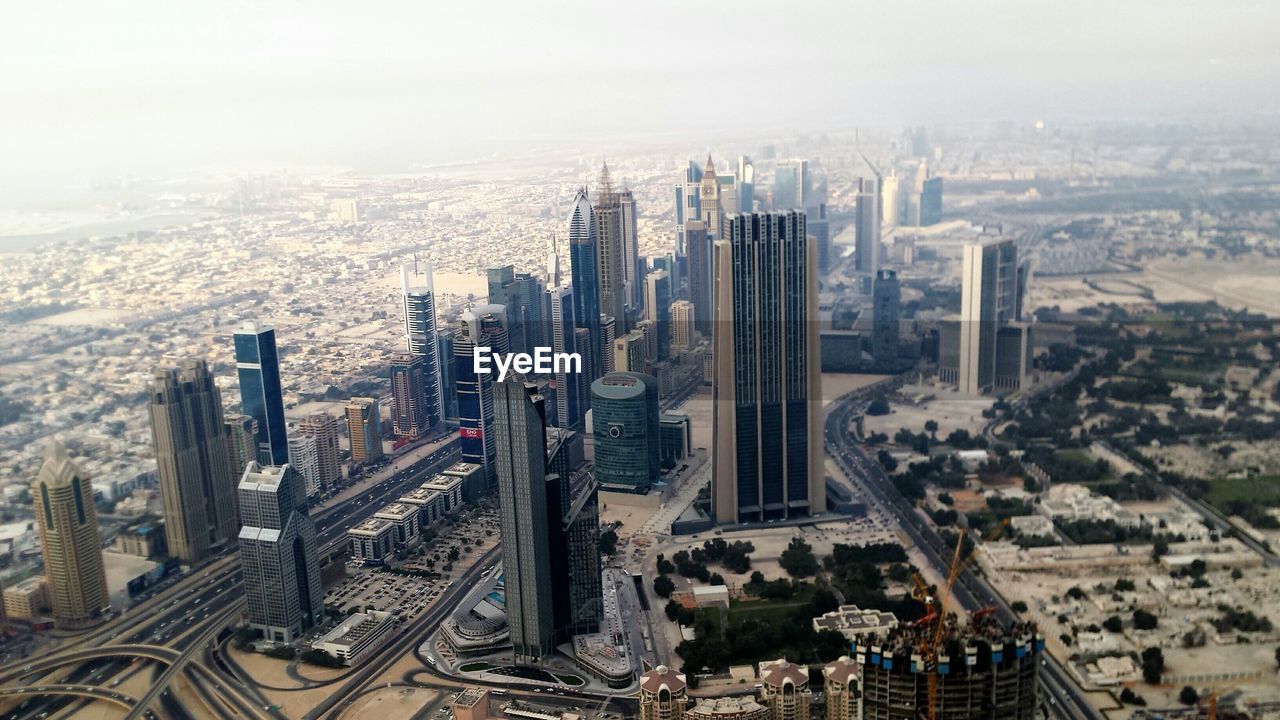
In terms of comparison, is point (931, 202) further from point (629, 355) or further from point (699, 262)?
point (629, 355)

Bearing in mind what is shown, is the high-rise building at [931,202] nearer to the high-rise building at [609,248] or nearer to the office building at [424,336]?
the high-rise building at [609,248]

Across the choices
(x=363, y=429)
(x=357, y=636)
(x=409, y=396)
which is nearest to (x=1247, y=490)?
(x=357, y=636)

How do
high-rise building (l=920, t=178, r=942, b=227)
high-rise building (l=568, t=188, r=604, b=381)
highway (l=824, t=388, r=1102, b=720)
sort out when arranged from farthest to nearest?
high-rise building (l=920, t=178, r=942, b=227) → high-rise building (l=568, t=188, r=604, b=381) → highway (l=824, t=388, r=1102, b=720)

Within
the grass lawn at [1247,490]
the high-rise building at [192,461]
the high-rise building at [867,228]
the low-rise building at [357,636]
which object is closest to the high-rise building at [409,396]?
the high-rise building at [192,461]

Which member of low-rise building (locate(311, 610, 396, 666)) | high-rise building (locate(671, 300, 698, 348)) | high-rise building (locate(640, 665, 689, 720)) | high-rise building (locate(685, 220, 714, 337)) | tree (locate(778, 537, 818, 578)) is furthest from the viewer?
high-rise building (locate(685, 220, 714, 337))

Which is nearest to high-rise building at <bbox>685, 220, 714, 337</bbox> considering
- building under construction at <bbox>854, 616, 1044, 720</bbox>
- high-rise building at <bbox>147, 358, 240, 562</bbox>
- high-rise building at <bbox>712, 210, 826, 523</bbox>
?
high-rise building at <bbox>712, 210, 826, 523</bbox>

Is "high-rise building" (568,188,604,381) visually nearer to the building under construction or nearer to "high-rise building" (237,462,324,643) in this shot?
"high-rise building" (237,462,324,643)
